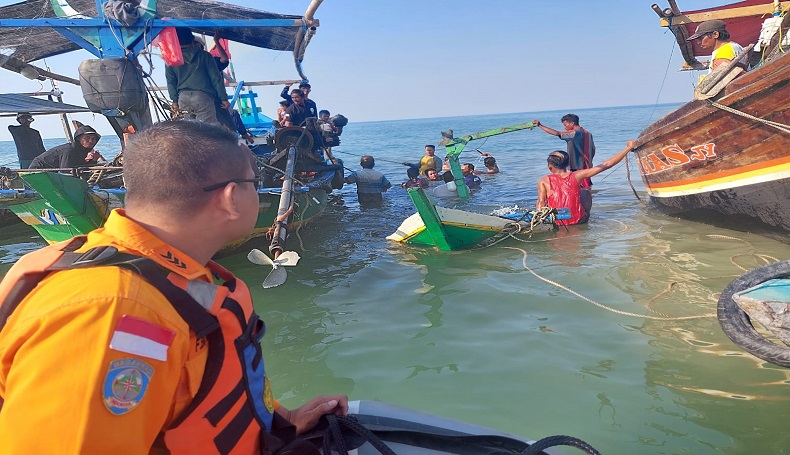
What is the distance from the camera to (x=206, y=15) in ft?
28.6

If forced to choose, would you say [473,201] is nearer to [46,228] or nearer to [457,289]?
[457,289]

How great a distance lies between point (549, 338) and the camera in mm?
4234

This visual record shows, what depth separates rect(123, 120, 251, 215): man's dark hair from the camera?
1381 mm

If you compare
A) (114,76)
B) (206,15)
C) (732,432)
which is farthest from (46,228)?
(732,432)

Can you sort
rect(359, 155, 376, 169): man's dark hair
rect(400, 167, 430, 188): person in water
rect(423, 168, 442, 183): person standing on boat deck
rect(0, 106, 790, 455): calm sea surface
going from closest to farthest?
rect(0, 106, 790, 455): calm sea surface
rect(359, 155, 376, 169): man's dark hair
rect(400, 167, 430, 188): person in water
rect(423, 168, 442, 183): person standing on boat deck

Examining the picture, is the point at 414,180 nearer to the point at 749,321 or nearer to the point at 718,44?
the point at 718,44

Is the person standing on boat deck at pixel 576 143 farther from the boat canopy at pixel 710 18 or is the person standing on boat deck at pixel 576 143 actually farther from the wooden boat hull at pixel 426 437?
the wooden boat hull at pixel 426 437

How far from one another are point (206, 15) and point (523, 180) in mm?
11078

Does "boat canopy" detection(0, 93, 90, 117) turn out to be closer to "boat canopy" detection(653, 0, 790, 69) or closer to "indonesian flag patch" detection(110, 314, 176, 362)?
"indonesian flag patch" detection(110, 314, 176, 362)

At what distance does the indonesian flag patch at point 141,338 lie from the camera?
3.38ft

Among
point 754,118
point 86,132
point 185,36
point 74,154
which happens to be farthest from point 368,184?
point 754,118

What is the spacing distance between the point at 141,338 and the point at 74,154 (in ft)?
29.2

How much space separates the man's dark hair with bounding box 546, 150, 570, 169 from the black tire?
4917mm

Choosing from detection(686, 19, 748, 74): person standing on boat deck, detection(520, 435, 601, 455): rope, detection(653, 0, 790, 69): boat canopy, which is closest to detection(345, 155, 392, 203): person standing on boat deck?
detection(653, 0, 790, 69): boat canopy
